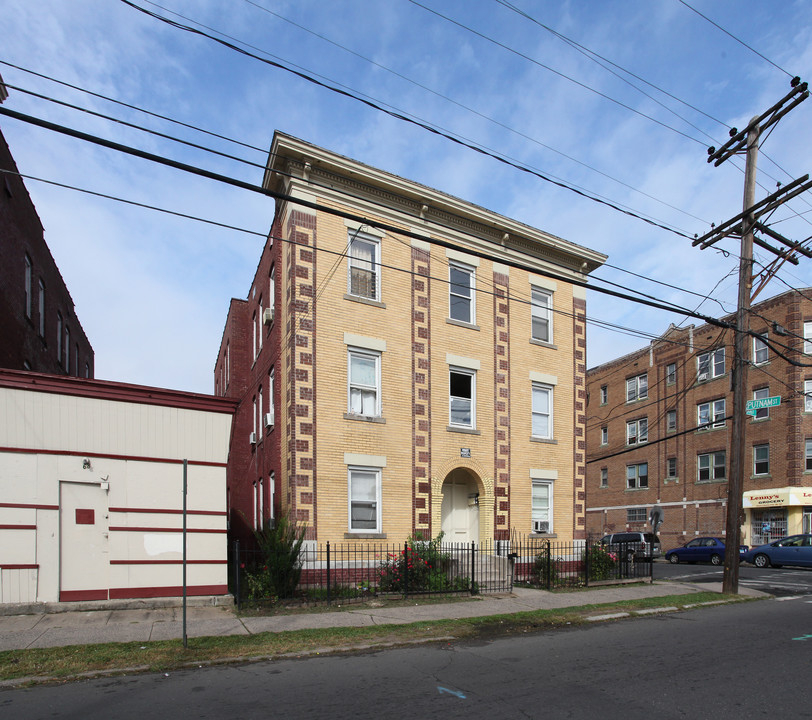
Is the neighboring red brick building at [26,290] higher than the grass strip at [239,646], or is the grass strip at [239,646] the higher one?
the neighboring red brick building at [26,290]

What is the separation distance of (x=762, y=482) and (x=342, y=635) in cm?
3297

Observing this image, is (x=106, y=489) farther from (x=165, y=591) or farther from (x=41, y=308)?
(x=41, y=308)

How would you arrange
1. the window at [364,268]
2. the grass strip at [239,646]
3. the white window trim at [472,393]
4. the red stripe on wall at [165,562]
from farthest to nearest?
the white window trim at [472,393] → the window at [364,268] → the red stripe on wall at [165,562] → the grass strip at [239,646]

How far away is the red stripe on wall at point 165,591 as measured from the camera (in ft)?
40.6

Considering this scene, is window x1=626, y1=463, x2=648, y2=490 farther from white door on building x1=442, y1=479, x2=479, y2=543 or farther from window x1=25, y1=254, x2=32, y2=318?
window x1=25, y1=254, x2=32, y2=318

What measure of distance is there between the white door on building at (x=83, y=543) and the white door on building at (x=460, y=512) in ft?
30.5

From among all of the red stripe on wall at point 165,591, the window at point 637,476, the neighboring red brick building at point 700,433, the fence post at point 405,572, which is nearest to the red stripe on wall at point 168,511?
the red stripe on wall at point 165,591

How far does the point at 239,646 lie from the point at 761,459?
115 ft

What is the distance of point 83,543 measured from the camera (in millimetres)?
12188

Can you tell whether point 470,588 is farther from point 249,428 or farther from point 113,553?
point 249,428

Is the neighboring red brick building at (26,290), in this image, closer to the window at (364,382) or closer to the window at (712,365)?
the window at (364,382)

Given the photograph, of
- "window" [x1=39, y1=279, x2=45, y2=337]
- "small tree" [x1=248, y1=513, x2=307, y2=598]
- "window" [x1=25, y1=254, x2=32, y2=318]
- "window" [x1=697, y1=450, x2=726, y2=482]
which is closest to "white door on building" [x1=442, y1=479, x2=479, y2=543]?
"small tree" [x1=248, y1=513, x2=307, y2=598]

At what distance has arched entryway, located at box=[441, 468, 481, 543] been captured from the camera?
739 inches

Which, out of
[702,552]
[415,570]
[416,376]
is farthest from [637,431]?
[415,570]
